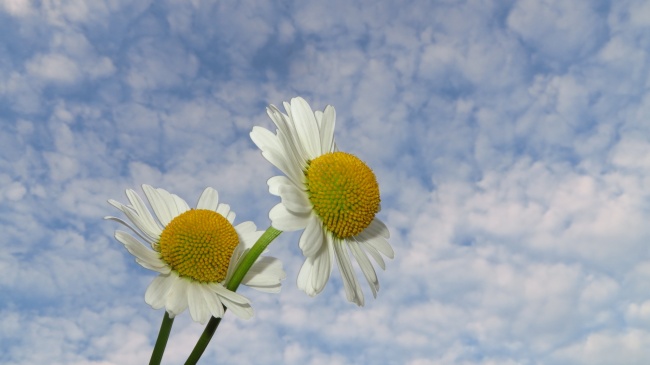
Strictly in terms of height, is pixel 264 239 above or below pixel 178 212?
below

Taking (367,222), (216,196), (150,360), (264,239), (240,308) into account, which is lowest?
(150,360)

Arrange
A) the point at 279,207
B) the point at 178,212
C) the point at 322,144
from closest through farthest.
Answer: the point at 279,207 < the point at 322,144 < the point at 178,212

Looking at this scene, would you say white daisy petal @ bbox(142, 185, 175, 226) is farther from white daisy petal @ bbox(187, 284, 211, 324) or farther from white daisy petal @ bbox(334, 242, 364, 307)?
white daisy petal @ bbox(334, 242, 364, 307)

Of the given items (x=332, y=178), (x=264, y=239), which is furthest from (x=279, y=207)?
(x=332, y=178)

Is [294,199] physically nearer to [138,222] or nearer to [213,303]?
[213,303]

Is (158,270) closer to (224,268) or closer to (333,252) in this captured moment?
(224,268)

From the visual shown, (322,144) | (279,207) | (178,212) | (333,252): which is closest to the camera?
(279,207)
